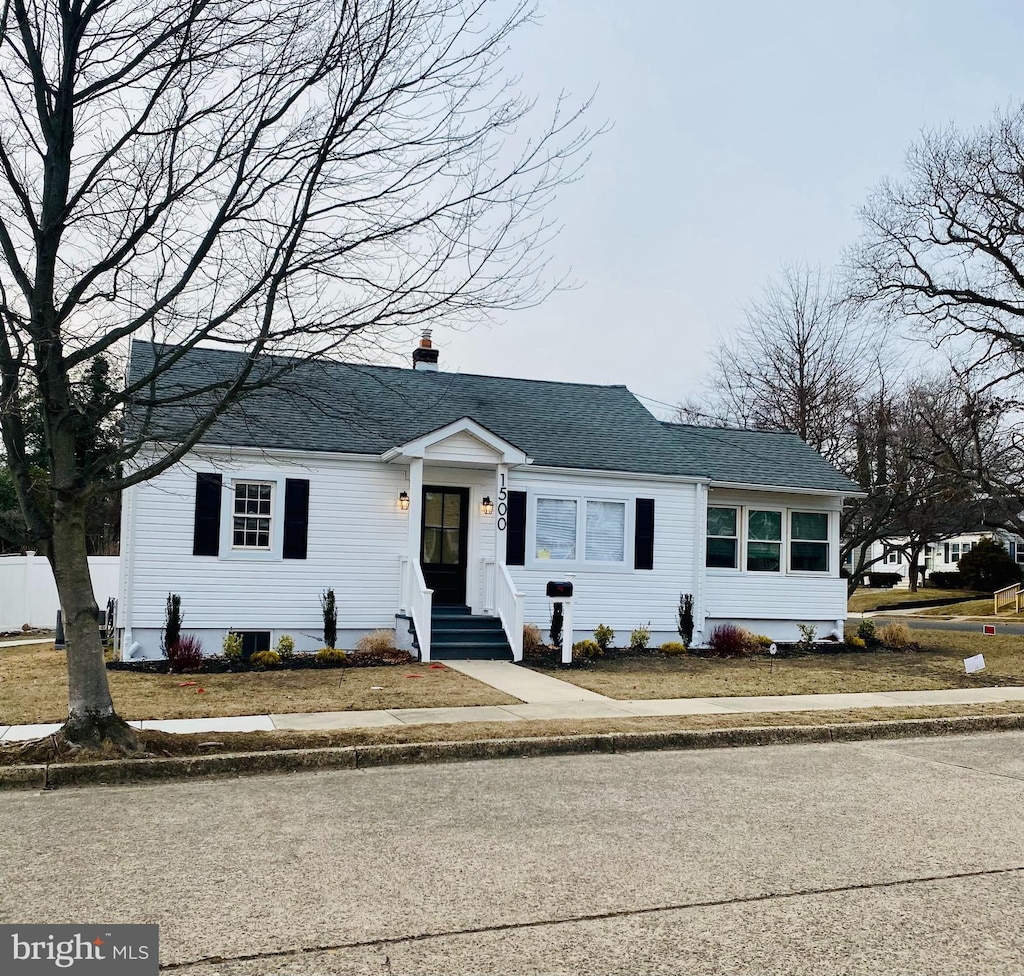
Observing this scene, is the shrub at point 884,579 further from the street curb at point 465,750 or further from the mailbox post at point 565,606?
the street curb at point 465,750

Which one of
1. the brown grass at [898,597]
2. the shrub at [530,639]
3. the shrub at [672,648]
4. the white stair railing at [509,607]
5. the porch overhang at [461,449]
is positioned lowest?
the brown grass at [898,597]

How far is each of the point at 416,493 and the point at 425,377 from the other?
453 cm

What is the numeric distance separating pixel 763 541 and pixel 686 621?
2675 millimetres

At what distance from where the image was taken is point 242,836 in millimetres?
5551

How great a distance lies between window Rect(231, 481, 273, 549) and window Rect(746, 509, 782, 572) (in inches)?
373

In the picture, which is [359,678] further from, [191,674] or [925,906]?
[925,906]

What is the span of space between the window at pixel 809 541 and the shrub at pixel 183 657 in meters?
11.8

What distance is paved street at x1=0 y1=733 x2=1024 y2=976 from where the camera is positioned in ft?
12.8

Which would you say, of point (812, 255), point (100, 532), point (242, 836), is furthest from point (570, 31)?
point (100, 532)

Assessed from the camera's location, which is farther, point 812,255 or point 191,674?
point 812,255

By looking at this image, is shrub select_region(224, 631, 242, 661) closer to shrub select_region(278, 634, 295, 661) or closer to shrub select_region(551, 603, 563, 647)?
shrub select_region(278, 634, 295, 661)

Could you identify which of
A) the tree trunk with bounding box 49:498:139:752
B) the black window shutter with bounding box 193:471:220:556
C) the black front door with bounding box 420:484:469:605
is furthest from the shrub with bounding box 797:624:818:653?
the tree trunk with bounding box 49:498:139:752

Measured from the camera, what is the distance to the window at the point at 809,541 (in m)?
19.2

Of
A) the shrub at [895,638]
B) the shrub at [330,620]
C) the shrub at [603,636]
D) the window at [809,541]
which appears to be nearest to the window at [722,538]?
the window at [809,541]
